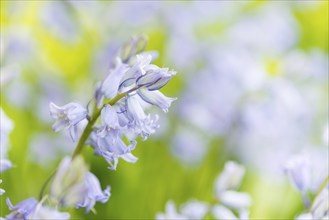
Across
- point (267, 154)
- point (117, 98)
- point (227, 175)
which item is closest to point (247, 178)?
point (267, 154)

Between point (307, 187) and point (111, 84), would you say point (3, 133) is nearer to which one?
point (111, 84)

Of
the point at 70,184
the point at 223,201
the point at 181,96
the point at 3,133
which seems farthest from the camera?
the point at 181,96

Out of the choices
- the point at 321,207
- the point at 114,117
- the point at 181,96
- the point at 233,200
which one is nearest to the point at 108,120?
the point at 114,117

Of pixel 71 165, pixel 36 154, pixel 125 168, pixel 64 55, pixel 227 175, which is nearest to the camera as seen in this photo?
pixel 71 165

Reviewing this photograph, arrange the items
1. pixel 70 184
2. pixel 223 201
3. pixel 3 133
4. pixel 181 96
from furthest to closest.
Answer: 1. pixel 181 96
2. pixel 223 201
3. pixel 3 133
4. pixel 70 184

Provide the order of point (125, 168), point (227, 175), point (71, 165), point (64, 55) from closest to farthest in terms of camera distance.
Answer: point (71, 165) → point (227, 175) → point (125, 168) → point (64, 55)

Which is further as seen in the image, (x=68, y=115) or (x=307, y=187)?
(x=307, y=187)

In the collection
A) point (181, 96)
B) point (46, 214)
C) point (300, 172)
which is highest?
point (181, 96)

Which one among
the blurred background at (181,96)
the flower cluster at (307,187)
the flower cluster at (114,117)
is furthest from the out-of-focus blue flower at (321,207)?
the blurred background at (181,96)

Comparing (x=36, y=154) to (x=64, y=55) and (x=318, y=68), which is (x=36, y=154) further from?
(x=318, y=68)
